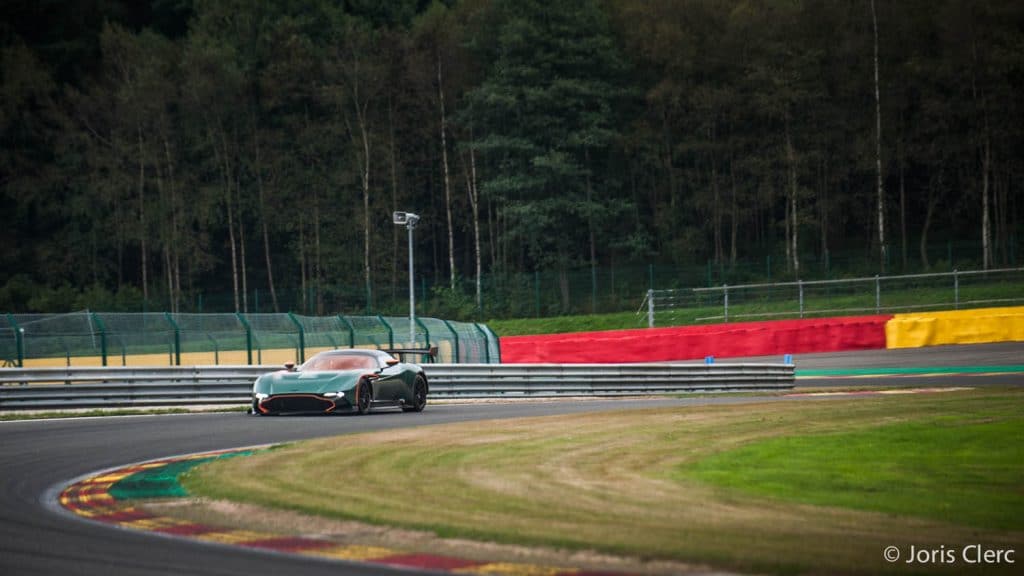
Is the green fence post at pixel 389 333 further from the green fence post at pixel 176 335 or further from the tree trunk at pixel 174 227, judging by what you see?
the tree trunk at pixel 174 227

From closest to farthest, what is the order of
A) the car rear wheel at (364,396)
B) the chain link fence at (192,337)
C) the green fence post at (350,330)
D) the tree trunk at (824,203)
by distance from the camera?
the car rear wheel at (364,396) → the chain link fence at (192,337) → the green fence post at (350,330) → the tree trunk at (824,203)

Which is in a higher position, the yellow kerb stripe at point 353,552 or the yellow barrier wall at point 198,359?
the yellow barrier wall at point 198,359

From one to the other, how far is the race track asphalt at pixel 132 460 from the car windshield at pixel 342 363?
35.6 inches

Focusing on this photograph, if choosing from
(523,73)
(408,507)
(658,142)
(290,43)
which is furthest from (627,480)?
(290,43)

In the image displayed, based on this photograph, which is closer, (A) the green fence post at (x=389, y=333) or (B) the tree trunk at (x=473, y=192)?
(A) the green fence post at (x=389, y=333)

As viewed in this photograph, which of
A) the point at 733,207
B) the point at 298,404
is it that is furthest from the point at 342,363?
the point at 733,207

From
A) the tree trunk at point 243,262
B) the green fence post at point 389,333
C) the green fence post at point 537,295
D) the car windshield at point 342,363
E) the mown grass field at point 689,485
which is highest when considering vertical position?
the tree trunk at point 243,262

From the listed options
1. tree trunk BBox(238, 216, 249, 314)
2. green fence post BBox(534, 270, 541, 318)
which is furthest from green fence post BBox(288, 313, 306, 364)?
tree trunk BBox(238, 216, 249, 314)

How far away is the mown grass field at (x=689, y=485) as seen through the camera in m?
8.01

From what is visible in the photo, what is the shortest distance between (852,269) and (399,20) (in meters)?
36.3

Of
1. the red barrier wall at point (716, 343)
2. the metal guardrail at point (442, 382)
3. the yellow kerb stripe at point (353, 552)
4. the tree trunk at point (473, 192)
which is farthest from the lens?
the tree trunk at point (473, 192)

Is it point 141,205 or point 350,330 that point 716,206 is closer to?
point 141,205

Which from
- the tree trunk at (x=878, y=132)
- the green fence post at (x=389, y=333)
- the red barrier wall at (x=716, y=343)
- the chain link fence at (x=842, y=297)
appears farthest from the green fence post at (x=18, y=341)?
the tree trunk at (x=878, y=132)

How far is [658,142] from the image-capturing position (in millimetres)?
68312
